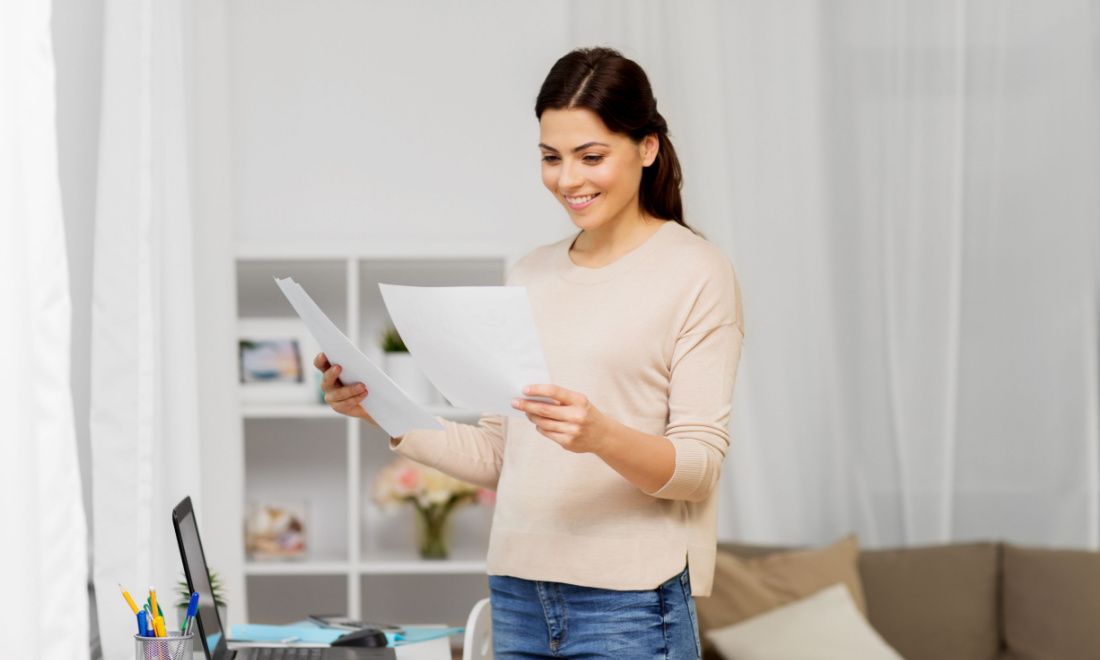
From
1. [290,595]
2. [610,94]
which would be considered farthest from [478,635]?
[290,595]

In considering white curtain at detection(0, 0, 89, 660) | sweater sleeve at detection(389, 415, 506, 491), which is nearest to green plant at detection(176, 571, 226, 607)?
sweater sleeve at detection(389, 415, 506, 491)

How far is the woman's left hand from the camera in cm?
101

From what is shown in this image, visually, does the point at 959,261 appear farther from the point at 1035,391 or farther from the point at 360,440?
the point at 360,440

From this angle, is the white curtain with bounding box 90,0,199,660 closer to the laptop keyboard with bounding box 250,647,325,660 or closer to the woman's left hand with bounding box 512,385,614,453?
the laptop keyboard with bounding box 250,647,325,660

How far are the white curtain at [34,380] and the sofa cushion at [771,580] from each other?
1.81 meters

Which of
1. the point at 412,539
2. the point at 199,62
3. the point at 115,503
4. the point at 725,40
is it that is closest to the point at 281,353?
the point at 412,539

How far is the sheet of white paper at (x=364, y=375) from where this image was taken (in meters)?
1.10

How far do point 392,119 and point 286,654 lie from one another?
5.74 ft

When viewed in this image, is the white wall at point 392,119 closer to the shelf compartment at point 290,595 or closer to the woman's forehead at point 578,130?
the shelf compartment at point 290,595

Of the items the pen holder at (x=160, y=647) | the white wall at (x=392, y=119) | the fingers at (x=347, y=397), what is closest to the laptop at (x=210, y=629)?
the pen holder at (x=160, y=647)

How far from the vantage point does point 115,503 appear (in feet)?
5.13

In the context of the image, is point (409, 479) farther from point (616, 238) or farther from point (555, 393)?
point (555, 393)

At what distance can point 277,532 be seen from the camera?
2.65m

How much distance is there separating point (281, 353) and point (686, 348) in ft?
5.52
